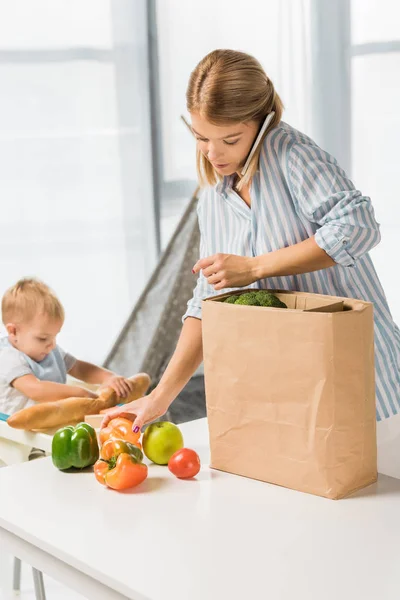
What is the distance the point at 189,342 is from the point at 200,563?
20.6 inches

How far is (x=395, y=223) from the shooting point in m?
3.95

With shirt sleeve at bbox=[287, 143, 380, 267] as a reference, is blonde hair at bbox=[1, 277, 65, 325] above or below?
below

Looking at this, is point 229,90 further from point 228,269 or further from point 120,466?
point 120,466

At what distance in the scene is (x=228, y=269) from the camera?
121 cm

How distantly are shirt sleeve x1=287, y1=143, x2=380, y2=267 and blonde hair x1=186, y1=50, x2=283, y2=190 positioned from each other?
9 centimetres

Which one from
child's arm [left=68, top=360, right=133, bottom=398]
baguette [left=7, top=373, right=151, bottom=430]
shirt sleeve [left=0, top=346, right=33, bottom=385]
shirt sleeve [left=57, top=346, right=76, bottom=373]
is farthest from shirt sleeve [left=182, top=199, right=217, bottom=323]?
shirt sleeve [left=57, top=346, right=76, bottom=373]

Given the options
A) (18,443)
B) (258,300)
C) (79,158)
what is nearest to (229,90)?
(258,300)

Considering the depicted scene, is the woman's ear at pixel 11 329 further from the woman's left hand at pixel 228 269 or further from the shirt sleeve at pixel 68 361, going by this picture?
the woman's left hand at pixel 228 269

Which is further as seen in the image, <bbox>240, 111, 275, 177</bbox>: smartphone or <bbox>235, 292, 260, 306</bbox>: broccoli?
<bbox>240, 111, 275, 177</bbox>: smartphone

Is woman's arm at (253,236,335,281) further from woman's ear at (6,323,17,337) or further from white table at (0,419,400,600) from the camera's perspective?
woman's ear at (6,323,17,337)

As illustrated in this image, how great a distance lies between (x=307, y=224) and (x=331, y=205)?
8 cm

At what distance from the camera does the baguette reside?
194 centimetres

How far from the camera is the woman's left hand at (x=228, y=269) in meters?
1.21

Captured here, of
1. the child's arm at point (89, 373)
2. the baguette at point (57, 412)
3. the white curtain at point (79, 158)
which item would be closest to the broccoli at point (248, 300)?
the baguette at point (57, 412)
